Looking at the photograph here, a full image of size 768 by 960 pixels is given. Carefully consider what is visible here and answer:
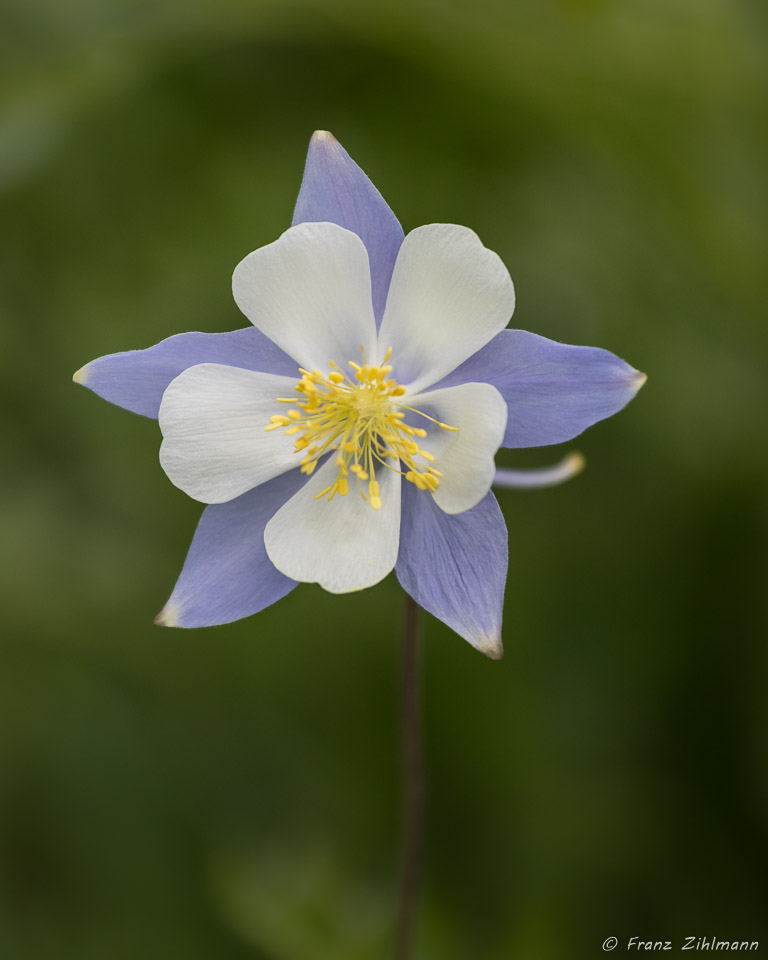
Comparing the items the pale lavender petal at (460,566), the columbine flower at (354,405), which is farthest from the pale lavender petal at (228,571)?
the pale lavender petal at (460,566)

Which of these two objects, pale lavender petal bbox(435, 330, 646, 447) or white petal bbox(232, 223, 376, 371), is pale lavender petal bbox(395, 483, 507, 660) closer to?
pale lavender petal bbox(435, 330, 646, 447)

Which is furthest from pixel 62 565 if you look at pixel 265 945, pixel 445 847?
pixel 445 847

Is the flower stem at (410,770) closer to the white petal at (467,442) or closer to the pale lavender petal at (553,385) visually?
the white petal at (467,442)

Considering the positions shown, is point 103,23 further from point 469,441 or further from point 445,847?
point 445,847

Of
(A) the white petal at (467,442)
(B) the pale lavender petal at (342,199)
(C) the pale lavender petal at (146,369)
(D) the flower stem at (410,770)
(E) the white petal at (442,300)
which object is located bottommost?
(D) the flower stem at (410,770)

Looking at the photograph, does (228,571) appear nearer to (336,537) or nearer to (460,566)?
(336,537)

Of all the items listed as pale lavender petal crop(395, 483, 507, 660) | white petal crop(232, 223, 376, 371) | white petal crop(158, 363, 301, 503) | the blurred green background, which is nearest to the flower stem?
pale lavender petal crop(395, 483, 507, 660)
